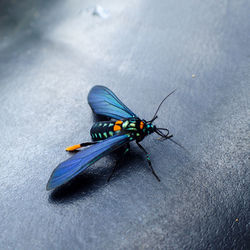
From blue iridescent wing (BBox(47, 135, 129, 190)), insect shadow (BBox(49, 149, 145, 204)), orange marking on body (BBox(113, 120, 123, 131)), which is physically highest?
orange marking on body (BBox(113, 120, 123, 131))

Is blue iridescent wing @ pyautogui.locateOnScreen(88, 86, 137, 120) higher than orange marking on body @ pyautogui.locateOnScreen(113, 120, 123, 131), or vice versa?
orange marking on body @ pyautogui.locateOnScreen(113, 120, 123, 131)

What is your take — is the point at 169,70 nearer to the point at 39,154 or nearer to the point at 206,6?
the point at 206,6

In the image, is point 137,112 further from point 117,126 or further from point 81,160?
point 81,160

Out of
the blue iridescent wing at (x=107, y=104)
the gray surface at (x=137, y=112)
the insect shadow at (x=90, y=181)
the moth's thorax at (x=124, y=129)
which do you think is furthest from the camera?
the blue iridescent wing at (x=107, y=104)

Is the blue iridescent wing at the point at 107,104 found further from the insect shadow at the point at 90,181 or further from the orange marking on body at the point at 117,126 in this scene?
the insect shadow at the point at 90,181

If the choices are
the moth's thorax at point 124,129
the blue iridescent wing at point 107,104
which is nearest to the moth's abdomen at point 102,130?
the moth's thorax at point 124,129

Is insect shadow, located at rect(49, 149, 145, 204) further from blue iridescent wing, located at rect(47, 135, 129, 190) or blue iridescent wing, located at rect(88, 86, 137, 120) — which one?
blue iridescent wing, located at rect(88, 86, 137, 120)

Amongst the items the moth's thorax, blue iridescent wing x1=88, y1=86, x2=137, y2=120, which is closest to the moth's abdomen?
the moth's thorax

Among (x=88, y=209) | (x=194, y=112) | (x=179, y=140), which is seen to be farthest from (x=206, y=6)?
(x=88, y=209)
